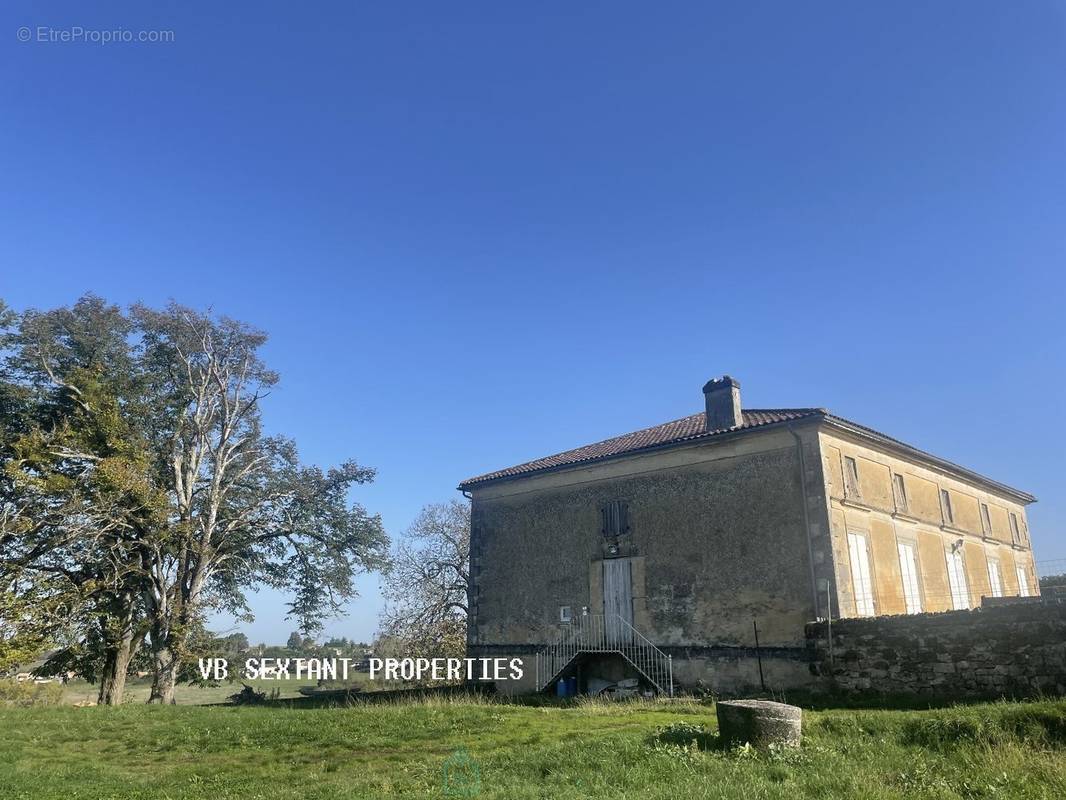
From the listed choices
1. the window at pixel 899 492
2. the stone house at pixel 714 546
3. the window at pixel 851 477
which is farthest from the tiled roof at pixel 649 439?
the window at pixel 899 492

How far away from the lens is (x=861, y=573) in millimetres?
17812

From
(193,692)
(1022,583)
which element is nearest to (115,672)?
(193,692)

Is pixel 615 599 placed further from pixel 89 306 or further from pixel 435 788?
pixel 89 306

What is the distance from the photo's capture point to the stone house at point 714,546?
56.5ft

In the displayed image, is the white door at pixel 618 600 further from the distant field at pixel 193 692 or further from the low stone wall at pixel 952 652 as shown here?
the distant field at pixel 193 692

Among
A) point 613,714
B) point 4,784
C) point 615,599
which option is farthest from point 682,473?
point 4,784

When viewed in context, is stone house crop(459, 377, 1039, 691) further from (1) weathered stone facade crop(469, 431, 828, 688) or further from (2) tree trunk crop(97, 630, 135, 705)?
(2) tree trunk crop(97, 630, 135, 705)

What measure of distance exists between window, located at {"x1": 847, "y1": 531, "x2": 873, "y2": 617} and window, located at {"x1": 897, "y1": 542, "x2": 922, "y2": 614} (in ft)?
7.44

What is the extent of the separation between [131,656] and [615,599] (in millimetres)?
16541

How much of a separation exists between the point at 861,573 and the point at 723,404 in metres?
5.30

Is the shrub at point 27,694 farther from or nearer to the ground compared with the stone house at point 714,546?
nearer to the ground

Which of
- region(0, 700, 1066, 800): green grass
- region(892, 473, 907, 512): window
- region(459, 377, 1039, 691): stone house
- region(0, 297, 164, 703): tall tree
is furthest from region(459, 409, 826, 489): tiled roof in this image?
region(0, 297, 164, 703): tall tree

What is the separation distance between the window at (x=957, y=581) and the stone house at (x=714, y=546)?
6cm

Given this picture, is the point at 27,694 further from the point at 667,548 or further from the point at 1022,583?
the point at 1022,583
